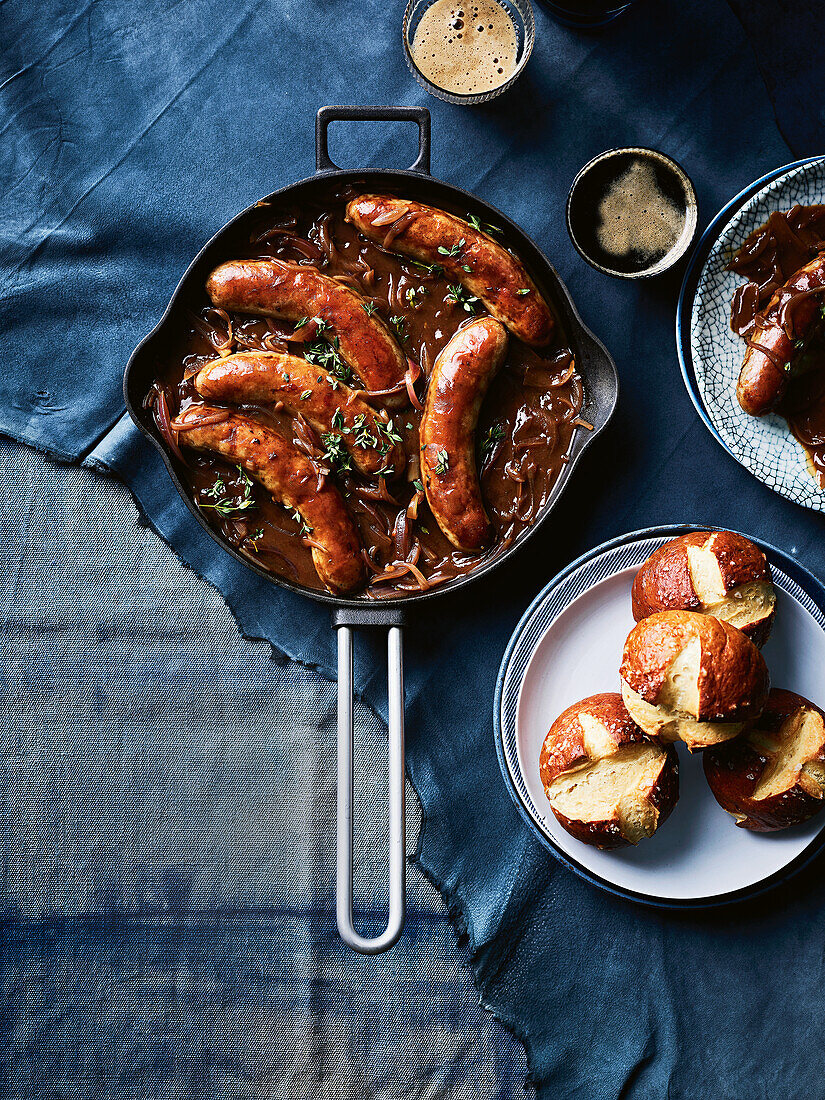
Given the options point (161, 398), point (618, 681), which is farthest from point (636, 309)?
point (161, 398)

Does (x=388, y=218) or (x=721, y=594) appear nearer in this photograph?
(x=721, y=594)

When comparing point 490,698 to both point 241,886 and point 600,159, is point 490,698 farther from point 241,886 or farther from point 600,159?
point 600,159

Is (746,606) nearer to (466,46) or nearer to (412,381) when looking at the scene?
(412,381)

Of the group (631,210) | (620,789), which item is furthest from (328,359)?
(620,789)

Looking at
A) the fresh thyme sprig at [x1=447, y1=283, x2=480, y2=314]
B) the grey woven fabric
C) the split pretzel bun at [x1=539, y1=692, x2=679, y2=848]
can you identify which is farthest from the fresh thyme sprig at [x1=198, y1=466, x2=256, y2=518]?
the split pretzel bun at [x1=539, y1=692, x2=679, y2=848]

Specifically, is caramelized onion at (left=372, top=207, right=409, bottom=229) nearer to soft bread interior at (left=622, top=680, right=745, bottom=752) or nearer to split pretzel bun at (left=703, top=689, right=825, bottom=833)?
soft bread interior at (left=622, top=680, right=745, bottom=752)

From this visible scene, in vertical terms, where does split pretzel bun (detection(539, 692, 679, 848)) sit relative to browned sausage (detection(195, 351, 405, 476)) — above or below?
below
